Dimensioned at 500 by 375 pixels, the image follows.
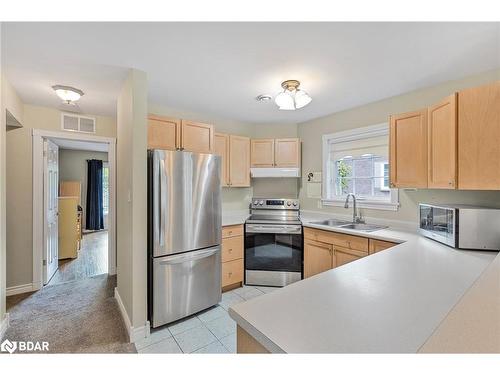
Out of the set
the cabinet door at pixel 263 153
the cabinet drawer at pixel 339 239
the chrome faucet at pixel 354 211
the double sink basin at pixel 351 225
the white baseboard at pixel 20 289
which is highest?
the cabinet door at pixel 263 153

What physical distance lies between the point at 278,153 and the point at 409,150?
165 centimetres

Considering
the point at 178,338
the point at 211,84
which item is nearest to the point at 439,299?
the point at 178,338

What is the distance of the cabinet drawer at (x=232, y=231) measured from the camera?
2826mm

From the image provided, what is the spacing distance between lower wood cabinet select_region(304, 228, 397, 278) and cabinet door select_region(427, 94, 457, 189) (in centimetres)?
67

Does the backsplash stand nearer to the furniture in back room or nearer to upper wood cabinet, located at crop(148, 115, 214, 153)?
upper wood cabinet, located at crop(148, 115, 214, 153)

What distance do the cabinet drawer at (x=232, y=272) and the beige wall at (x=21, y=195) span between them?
2.37m

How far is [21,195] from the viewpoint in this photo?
279 cm

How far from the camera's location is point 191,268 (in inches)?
89.5

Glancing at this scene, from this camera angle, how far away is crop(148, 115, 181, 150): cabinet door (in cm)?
245

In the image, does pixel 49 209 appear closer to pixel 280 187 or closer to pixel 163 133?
pixel 163 133

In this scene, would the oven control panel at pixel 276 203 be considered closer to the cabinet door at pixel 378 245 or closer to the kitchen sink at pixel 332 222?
the kitchen sink at pixel 332 222

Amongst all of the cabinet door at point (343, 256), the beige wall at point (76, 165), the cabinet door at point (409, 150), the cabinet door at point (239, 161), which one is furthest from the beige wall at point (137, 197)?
the beige wall at point (76, 165)

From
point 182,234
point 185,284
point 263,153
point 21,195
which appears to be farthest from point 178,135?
point 21,195

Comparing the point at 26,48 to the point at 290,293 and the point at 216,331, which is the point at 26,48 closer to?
the point at 290,293
